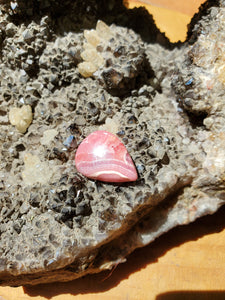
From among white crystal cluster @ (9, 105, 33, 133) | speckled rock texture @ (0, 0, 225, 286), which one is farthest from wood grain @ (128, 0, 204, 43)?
white crystal cluster @ (9, 105, 33, 133)

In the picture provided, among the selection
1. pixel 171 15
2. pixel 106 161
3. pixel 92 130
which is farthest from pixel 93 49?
pixel 171 15

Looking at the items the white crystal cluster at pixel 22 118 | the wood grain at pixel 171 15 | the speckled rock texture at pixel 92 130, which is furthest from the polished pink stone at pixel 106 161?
the wood grain at pixel 171 15

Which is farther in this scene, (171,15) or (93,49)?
(171,15)

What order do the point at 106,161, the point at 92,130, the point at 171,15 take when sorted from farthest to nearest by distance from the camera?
the point at 171,15 < the point at 92,130 < the point at 106,161

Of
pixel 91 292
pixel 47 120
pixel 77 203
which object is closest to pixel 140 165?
pixel 77 203

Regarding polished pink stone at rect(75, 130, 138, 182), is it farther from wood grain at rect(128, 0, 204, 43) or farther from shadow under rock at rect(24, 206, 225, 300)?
wood grain at rect(128, 0, 204, 43)

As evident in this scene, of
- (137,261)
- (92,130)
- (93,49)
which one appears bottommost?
(137,261)

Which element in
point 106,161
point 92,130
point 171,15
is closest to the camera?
point 106,161

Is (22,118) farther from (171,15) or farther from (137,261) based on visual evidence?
(171,15)

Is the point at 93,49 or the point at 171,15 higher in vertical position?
the point at 171,15
